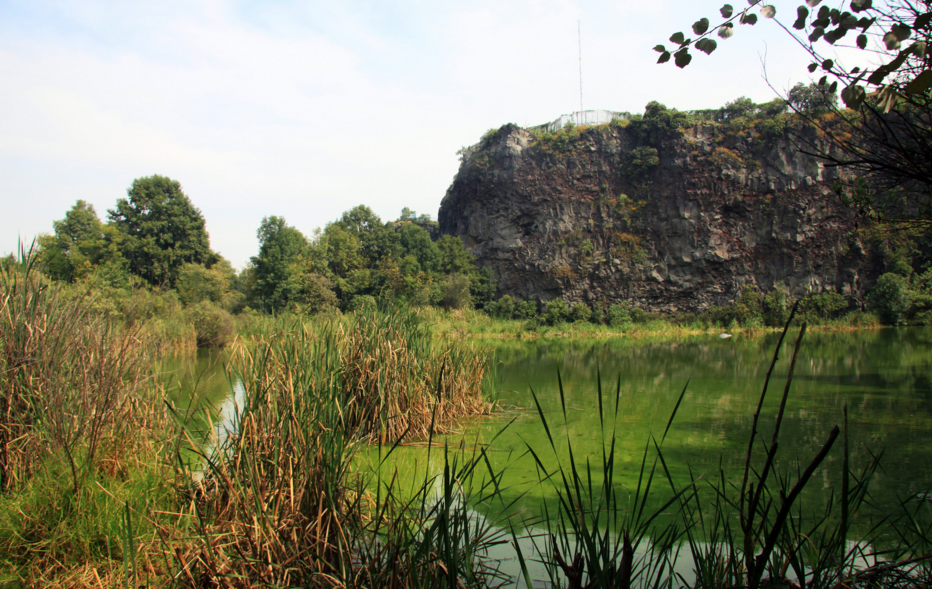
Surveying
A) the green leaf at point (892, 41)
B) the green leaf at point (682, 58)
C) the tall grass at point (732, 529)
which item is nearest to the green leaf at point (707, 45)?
the green leaf at point (682, 58)

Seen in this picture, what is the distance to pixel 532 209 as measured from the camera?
37.0 metres

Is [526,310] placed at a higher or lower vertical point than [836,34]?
lower

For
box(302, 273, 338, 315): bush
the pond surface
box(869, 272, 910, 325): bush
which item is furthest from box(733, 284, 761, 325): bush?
box(302, 273, 338, 315): bush

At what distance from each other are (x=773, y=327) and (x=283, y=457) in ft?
114

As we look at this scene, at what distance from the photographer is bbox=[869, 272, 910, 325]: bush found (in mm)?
29562

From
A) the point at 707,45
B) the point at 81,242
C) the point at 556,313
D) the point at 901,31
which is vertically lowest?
the point at 556,313

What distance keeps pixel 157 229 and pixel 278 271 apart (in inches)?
489

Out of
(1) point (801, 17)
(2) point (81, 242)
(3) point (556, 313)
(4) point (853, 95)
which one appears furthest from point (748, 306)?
(2) point (81, 242)

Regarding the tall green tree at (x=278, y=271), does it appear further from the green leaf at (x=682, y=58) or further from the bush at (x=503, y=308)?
the green leaf at (x=682, y=58)

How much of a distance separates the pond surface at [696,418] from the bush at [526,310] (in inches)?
745

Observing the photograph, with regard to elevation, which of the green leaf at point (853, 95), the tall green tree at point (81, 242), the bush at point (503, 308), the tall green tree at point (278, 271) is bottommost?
the bush at point (503, 308)

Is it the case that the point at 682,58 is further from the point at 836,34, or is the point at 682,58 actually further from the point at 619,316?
the point at 619,316

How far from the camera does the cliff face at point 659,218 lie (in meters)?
33.4

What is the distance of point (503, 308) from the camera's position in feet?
113
